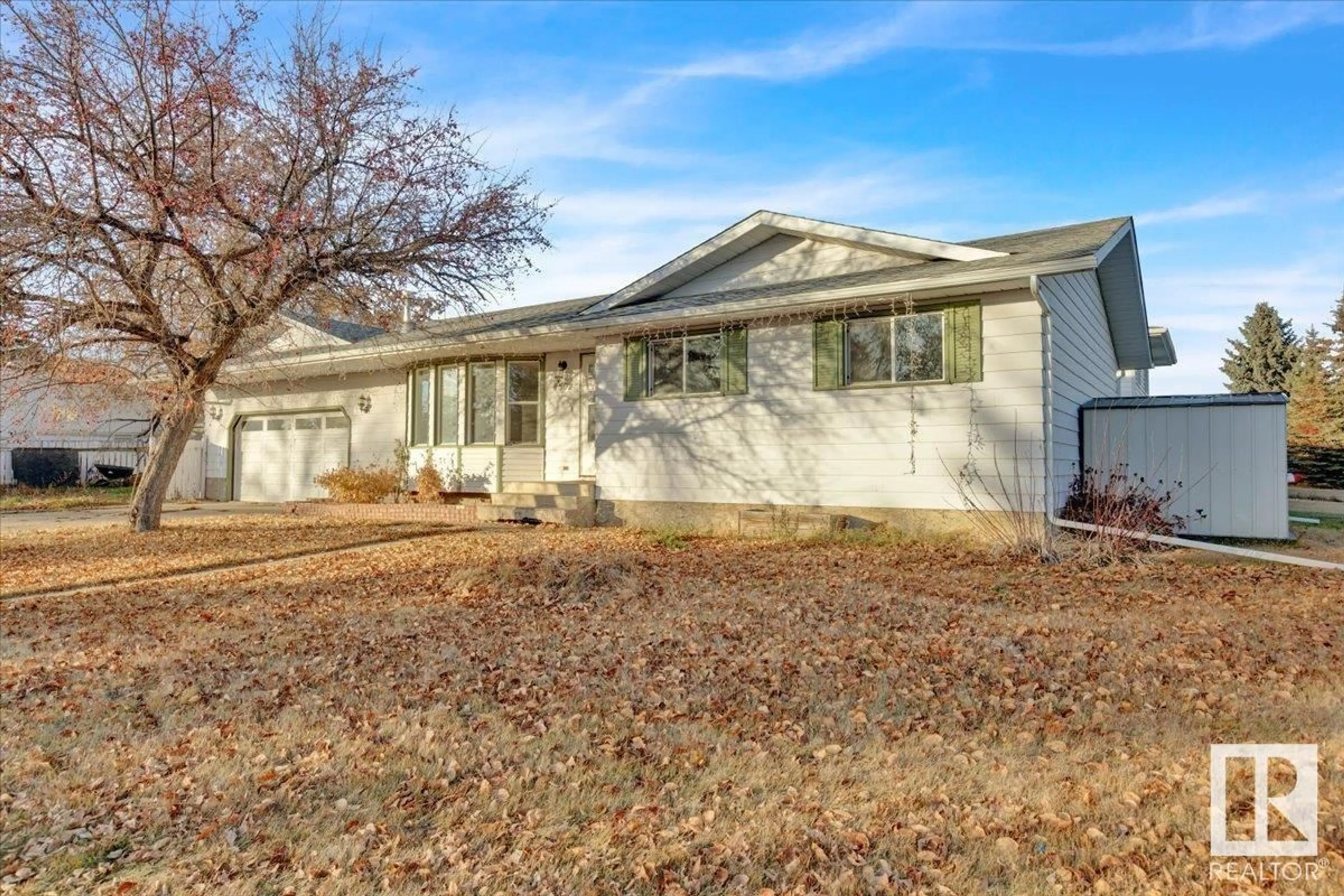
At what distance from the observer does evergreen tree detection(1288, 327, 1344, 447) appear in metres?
26.6

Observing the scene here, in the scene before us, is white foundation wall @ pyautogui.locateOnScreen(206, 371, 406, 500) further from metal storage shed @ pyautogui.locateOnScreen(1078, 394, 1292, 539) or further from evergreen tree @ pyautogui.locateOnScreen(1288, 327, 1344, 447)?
evergreen tree @ pyautogui.locateOnScreen(1288, 327, 1344, 447)

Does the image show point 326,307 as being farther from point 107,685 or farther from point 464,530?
point 107,685

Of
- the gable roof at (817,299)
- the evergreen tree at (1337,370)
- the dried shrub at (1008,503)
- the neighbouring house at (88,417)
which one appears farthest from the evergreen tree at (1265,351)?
the neighbouring house at (88,417)

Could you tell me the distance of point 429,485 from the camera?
47.3 ft

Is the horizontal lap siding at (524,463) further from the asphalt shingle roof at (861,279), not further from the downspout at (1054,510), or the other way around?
the downspout at (1054,510)

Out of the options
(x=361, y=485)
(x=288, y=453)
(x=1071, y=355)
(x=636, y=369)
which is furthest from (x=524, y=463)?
(x=1071, y=355)

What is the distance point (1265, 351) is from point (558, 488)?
3735 centimetres

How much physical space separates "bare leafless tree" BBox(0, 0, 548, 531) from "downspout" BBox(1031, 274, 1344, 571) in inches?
284

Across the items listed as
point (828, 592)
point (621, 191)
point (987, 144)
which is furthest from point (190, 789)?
point (987, 144)

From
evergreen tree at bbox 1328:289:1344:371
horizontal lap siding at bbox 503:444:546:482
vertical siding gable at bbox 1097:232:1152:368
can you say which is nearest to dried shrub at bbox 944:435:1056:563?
vertical siding gable at bbox 1097:232:1152:368

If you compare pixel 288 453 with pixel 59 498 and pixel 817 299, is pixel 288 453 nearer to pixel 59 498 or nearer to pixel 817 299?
pixel 59 498

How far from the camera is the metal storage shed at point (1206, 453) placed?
10.4 m

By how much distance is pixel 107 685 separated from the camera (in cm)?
508

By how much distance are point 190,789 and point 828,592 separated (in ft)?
16.4
